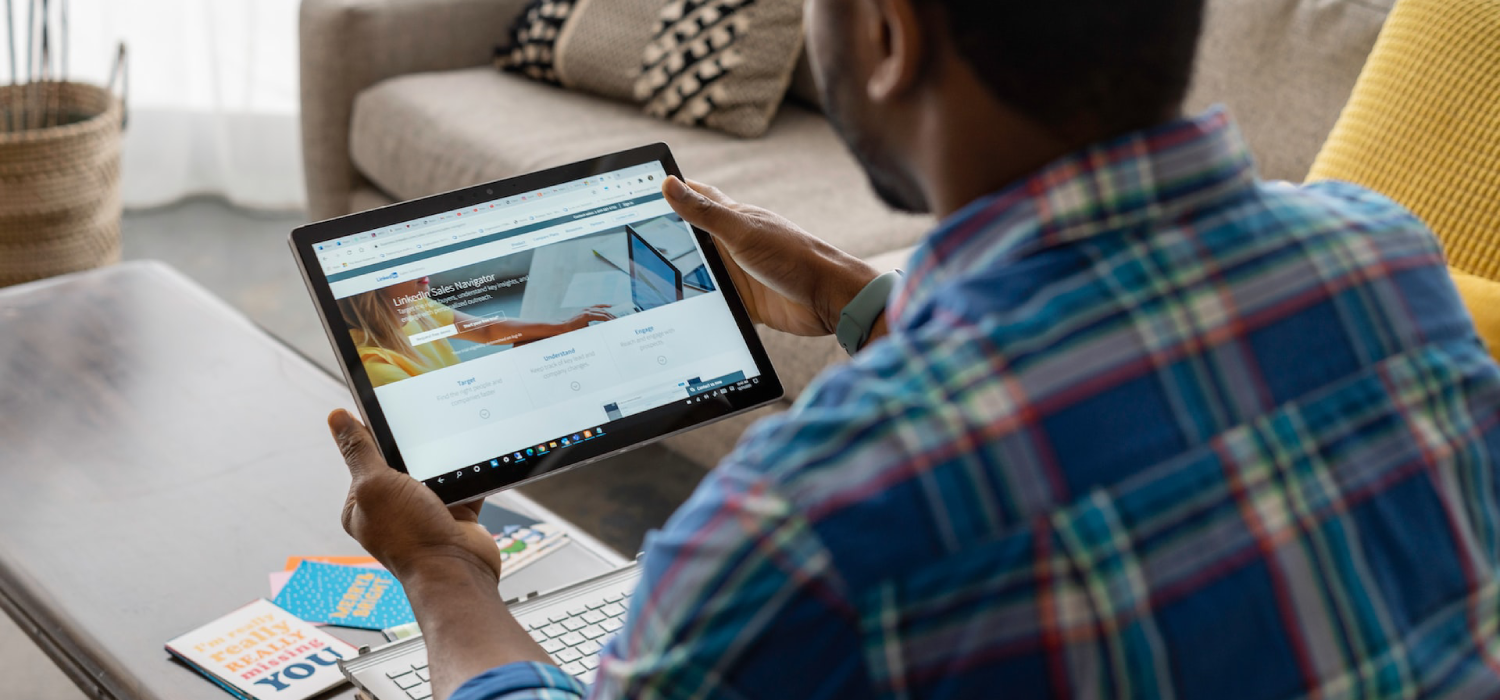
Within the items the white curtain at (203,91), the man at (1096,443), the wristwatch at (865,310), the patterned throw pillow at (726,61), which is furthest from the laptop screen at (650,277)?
the white curtain at (203,91)

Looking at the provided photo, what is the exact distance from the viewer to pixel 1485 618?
567 mm

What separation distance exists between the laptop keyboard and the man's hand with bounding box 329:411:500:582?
11 centimetres

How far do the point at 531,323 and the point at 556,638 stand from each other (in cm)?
25

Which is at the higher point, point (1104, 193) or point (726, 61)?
point (1104, 193)

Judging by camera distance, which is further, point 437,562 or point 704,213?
point 704,213

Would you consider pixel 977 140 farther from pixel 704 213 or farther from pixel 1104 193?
pixel 704 213

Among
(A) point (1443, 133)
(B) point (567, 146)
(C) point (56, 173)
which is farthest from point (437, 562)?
(C) point (56, 173)

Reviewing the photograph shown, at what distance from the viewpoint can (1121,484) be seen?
1.63 feet

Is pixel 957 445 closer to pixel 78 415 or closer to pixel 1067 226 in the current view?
pixel 1067 226

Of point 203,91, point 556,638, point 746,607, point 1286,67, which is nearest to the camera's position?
point 746,607

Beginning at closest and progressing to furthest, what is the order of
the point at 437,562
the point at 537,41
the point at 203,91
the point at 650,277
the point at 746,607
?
the point at 746,607
the point at 437,562
the point at 650,277
the point at 537,41
the point at 203,91

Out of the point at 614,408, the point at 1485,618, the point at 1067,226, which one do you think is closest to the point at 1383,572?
the point at 1485,618

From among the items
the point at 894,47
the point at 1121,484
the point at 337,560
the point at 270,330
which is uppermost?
the point at 894,47

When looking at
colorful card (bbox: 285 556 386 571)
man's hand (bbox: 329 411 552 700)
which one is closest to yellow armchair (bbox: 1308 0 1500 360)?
man's hand (bbox: 329 411 552 700)
